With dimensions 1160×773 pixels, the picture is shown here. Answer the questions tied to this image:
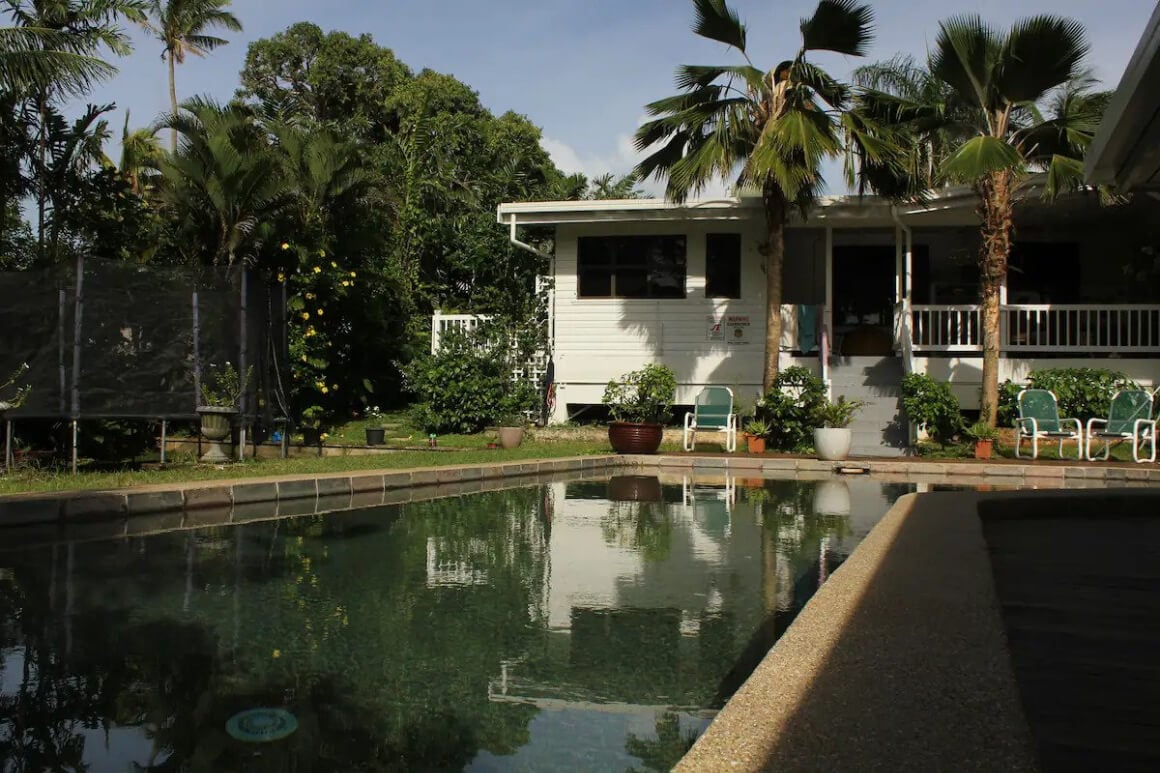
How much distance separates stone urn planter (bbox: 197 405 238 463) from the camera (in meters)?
11.4

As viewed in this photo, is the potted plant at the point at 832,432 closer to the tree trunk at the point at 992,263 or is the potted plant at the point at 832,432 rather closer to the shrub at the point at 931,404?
the shrub at the point at 931,404

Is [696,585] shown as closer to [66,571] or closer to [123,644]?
[123,644]

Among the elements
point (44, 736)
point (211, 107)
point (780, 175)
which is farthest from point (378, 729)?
point (211, 107)

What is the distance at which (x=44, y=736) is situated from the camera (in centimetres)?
311

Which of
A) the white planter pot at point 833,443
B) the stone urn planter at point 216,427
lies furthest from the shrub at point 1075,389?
the stone urn planter at point 216,427

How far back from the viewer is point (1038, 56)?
1391 cm

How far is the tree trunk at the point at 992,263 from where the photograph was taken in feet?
48.5

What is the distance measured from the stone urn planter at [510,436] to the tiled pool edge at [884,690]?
11.6 m

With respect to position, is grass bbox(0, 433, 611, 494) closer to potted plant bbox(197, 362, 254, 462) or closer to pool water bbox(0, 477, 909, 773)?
potted plant bbox(197, 362, 254, 462)

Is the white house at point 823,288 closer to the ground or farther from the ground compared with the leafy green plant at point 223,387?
farther from the ground

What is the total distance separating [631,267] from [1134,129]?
48.2 feet

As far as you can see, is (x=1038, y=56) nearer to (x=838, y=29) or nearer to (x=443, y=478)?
(x=838, y=29)

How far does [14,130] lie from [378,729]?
14.7m

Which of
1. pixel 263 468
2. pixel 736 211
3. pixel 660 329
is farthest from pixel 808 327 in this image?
pixel 263 468
